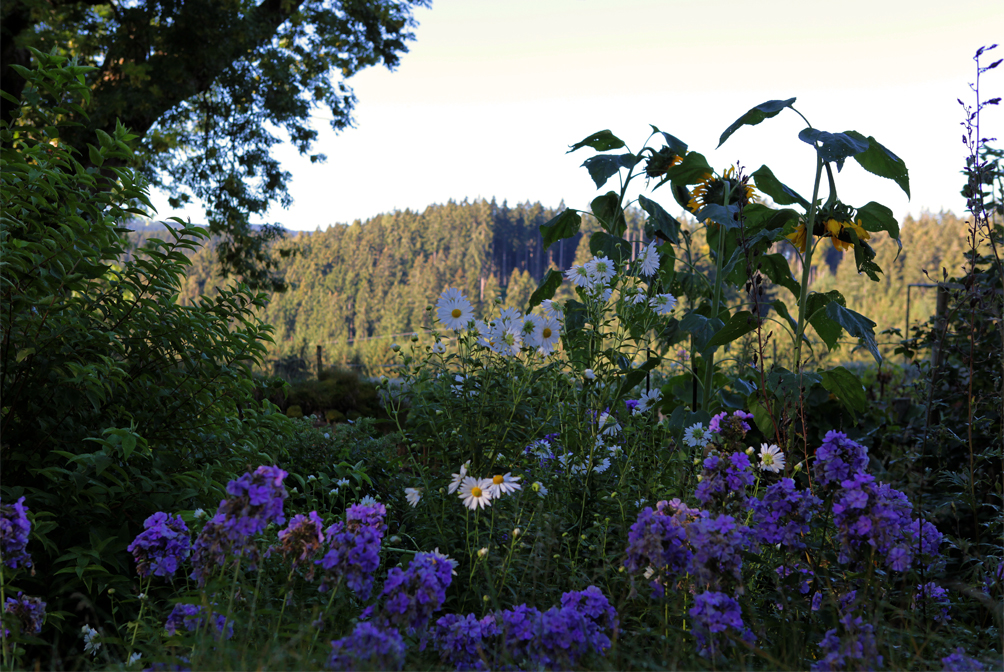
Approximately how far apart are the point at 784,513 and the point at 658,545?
1.49 ft

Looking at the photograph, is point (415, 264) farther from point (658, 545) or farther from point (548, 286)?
point (658, 545)

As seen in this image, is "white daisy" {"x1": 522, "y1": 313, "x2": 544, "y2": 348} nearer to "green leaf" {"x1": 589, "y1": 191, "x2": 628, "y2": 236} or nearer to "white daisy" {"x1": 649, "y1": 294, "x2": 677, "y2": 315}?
"white daisy" {"x1": 649, "y1": 294, "x2": 677, "y2": 315}

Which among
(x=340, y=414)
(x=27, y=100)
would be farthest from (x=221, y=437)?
(x=340, y=414)

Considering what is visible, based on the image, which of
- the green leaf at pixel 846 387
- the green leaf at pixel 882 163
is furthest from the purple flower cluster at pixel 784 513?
the green leaf at pixel 882 163

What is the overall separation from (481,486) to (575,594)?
40cm

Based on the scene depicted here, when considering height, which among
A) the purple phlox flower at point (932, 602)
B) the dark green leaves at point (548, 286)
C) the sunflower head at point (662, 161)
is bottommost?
the purple phlox flower at point (932, 602)

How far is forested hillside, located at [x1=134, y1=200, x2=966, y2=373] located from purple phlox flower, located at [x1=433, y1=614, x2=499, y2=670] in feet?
227

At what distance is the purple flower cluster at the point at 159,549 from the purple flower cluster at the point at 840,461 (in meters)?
1.68

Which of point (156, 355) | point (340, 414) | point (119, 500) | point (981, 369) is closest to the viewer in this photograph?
point (119, 500)

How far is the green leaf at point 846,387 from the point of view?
8.86 ft

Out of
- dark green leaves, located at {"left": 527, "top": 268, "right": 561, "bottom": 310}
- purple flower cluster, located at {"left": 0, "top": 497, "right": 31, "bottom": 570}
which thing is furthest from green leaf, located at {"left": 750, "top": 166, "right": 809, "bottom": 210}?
purple flower cluster, located at {"left": 0, "top": 497, "right": 31, "bottom": 570}

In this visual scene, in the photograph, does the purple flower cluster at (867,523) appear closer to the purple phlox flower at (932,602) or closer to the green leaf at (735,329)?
the purple phlox flower at (932,602)

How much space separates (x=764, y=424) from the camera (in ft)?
9.03

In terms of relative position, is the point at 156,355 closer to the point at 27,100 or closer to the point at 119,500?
the point at 119,500
